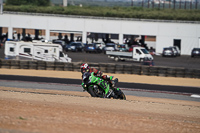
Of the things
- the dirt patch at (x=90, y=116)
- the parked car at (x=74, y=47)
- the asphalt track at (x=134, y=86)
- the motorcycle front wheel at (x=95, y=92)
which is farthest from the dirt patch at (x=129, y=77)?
the parked car at (x=74, y=47)

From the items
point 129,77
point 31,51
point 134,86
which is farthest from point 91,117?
point 31,51

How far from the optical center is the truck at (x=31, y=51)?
108 ft

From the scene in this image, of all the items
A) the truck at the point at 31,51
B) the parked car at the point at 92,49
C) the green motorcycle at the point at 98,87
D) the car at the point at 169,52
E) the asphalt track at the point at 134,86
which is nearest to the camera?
the green motorcycle at the point at 98,87

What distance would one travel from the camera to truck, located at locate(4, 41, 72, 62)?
32.8m

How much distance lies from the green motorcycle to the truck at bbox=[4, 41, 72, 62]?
19101 mm

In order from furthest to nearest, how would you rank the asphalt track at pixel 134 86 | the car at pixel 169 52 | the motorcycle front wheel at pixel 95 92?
the car at pixel 169 52 → the asphalt track at pixel 134 86 → the motorcycle front wheel at pixel 95 92

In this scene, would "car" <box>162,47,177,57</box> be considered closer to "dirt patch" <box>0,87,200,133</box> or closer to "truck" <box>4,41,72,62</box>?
"truck" <box>4,41,72,62</box>

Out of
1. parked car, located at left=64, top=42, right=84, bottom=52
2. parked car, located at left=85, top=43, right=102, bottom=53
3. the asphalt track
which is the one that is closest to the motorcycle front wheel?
the asphalt track

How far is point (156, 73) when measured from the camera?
90.9 feet

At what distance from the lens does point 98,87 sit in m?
14.2

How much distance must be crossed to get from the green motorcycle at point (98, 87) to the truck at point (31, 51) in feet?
62.7

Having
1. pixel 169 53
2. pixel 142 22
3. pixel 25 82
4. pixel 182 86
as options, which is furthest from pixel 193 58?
pixel 25 82

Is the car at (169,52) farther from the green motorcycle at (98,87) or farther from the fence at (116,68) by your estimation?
the green motorcycle at (98,87)

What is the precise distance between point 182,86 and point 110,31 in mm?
40460
